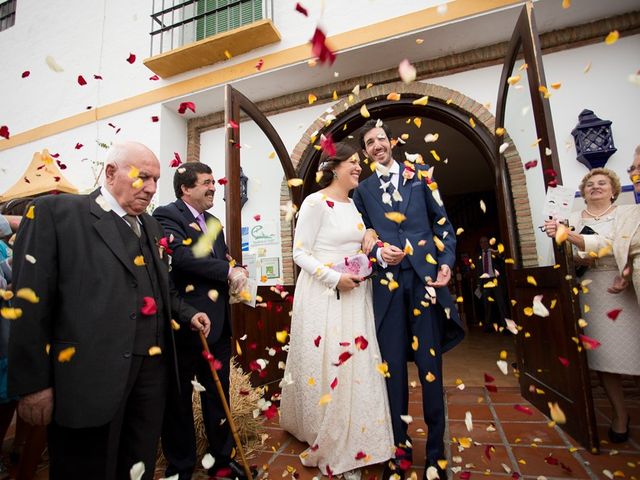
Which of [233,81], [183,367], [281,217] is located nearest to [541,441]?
[183,367]

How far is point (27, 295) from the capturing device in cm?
117

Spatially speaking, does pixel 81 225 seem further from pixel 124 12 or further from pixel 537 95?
pixel 124 12

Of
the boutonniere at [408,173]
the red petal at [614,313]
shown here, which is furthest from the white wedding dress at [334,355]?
the red petal at [614,313]

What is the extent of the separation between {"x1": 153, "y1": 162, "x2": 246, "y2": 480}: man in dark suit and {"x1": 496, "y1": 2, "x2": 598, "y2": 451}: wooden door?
212 cm

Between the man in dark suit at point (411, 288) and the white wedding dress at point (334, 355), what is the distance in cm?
9

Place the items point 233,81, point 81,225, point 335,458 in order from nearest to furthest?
point 81,225
point 335,458
point 233,81

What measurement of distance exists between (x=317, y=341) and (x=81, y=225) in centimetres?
133

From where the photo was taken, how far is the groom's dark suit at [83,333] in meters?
1.21

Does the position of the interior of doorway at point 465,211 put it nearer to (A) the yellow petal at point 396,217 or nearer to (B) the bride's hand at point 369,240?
(A) the yellow petal at point 396,217

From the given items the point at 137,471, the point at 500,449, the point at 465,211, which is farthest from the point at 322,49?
the point at 465,211

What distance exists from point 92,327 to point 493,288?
23.8 feet

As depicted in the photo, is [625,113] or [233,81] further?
[233,81]

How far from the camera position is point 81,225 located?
4.46 ft

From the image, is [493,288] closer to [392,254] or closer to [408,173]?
[408,173]
